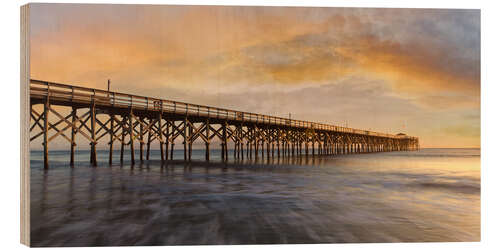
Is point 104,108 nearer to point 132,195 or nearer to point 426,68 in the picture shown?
point 132,195

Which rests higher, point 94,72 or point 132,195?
point 94,72

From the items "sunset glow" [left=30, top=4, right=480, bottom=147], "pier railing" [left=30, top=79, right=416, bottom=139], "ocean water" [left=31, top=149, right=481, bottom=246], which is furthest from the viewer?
"pier railing" [left=30, top=79, right=416, bottom=139]

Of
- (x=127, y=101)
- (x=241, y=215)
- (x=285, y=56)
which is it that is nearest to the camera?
(x=241, y=215)

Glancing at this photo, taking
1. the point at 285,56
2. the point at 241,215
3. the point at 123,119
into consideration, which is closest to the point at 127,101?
the point at 123,119

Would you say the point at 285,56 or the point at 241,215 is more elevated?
the point at 285,56

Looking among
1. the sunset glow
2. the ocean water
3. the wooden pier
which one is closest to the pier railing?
the wooden pier

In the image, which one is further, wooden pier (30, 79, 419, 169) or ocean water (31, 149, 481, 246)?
wooden pier (30, 79, 419, 169)

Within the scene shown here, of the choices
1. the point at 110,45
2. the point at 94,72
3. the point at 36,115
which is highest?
the point at 110,45

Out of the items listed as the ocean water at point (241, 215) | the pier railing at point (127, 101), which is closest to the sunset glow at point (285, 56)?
the ocean water at point (241, 215)

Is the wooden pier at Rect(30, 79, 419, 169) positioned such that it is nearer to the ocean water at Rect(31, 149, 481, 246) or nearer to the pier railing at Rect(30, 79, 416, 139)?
the pier railing at Rect(30, 79, 416, 139)

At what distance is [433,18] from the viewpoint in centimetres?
970

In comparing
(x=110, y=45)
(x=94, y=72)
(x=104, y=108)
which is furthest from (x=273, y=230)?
(x=104, y=108)

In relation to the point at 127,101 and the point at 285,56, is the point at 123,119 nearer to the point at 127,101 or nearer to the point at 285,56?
the point at 127,101

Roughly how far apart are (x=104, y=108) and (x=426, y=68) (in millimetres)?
17357
